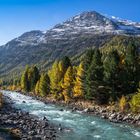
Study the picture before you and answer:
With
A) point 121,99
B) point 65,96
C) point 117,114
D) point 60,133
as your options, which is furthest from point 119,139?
point 65,96

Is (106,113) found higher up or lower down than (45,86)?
lower down

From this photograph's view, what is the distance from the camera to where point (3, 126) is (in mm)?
57594

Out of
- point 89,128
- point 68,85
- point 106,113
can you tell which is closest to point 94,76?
point 106,113

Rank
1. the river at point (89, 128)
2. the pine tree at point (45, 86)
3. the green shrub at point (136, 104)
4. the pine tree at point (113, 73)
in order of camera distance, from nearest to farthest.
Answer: the river at point (89, 128)
the green shrub at point (136, 104)
the pine tree at point (113, 73)
the pine tree at point (45, 86)

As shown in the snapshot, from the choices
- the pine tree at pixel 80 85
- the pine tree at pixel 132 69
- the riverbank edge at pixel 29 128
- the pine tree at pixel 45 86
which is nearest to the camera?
the riverbank edge at pixel 29 128

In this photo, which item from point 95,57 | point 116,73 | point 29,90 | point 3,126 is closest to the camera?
point 3,126

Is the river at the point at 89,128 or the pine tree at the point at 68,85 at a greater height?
the pine tree at the point at 68,85

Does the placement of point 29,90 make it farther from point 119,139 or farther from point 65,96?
point 119,139

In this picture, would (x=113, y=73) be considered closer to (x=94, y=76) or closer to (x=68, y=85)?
(x=94, y=76)

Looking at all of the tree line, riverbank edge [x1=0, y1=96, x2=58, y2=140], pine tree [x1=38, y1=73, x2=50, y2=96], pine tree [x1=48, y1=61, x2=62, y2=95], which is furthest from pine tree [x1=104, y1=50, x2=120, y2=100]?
pine tree [x1=38, y1=73, x2=50, y2=96]

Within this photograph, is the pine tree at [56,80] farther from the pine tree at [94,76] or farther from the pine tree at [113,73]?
the pine tree at [113,73]

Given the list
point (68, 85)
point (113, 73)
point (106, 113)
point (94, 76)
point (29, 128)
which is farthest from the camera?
point (68, 85)

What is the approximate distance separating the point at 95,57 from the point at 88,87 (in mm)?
8139

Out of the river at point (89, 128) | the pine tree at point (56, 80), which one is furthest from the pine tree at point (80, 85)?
the river at point (89, 128)
